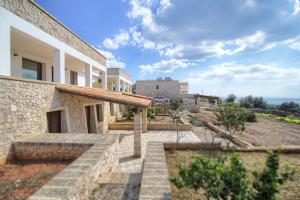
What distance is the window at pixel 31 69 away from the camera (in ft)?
40.7

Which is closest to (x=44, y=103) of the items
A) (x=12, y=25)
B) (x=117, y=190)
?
(x=12, y=25)

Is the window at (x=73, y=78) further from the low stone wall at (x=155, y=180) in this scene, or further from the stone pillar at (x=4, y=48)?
the low stone wall at (x=155, y=180)

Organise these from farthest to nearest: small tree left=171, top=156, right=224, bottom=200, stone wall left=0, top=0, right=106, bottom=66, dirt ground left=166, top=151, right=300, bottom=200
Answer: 1. stone wall left=0, top=0, right=106, bottom=66
2. dirt ground left=166, top=151, right=300, bottom=200
3. small tree left=171, top=156, right=224, bottom=200

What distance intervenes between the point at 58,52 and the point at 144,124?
352 inches

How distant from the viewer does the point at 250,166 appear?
6.20 meters

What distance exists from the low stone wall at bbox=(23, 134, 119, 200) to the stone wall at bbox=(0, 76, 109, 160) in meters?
3.16

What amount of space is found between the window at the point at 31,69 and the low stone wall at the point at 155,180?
11449 millimetres

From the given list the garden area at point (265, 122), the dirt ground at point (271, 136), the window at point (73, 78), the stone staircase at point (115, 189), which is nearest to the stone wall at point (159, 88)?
the garden area at point (265, 122)

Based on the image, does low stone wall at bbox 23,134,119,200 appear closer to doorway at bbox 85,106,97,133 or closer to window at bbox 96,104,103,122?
doorway at bbox 85,106,97,133

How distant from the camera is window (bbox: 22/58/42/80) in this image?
12.4 metres

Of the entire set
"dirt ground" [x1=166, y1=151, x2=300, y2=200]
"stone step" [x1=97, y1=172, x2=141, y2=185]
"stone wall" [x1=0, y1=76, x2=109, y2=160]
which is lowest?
"stone step" [x1=97, y1=172, x2=141, y2=185]

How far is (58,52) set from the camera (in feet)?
35.2

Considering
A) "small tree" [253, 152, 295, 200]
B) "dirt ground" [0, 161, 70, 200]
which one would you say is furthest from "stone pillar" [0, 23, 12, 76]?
"small tree" [253, 152, 295, 200]

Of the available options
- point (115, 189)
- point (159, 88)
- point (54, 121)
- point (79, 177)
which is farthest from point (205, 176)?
point (159, 88)
